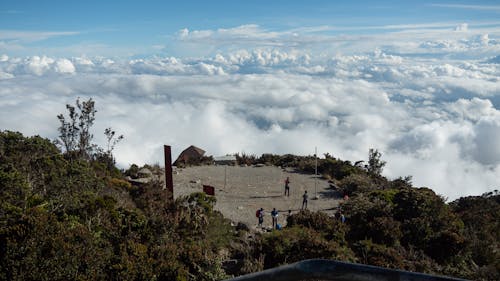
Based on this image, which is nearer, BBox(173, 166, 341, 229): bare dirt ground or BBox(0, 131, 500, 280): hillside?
BBox(0, 131, 500, 280): hillside

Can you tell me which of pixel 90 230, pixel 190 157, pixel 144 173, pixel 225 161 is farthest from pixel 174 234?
pixel 190 157

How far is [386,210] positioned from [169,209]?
624 centimetres

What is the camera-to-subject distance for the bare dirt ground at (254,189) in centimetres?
1552

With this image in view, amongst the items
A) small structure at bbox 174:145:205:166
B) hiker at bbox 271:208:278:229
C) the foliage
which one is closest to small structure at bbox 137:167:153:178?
small structure at bbox 174:145:205:166

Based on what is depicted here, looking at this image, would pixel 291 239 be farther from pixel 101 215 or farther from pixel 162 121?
pixel 162 121

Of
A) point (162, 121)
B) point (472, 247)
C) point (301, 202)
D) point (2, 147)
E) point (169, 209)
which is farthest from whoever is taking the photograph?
point (162, 121)

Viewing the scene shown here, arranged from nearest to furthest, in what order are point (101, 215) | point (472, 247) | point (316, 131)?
point (101, 215) → point (472, 247) → point (316, 131)

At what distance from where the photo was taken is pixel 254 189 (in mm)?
18578

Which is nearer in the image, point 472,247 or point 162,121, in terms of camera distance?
point 472,247

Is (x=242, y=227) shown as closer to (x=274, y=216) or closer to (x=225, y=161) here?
(x=274, y=216)

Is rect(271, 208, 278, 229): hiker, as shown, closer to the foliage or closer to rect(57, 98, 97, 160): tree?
the foliage

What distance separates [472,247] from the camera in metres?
10.6

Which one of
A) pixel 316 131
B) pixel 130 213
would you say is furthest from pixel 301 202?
pixel 316 131

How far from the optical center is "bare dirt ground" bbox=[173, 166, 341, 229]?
15516 mm
